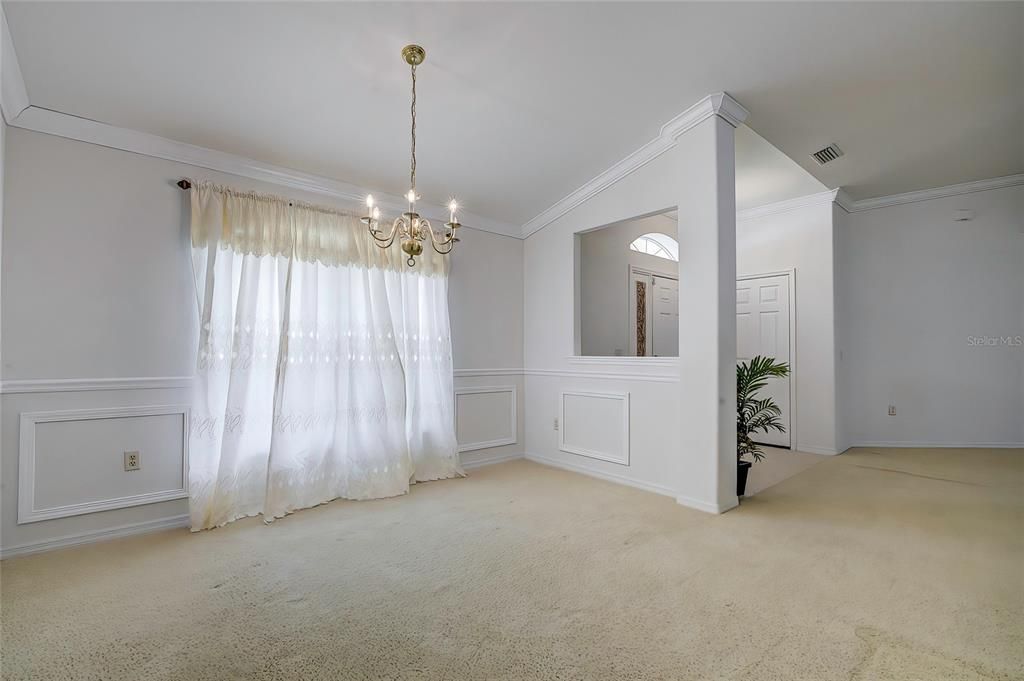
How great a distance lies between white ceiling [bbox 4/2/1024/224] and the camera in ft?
7.84

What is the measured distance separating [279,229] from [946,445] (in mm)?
7192

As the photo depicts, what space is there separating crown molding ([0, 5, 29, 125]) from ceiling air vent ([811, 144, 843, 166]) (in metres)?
5.46

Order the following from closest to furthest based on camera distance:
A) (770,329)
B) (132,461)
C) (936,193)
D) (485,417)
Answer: (132,461) < (485,417) < (936,193) < (770,329)

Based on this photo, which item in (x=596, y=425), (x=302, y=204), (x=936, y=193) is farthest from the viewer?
(x=936, y=193)

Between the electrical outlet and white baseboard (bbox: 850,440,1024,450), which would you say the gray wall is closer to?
the electrical outlet

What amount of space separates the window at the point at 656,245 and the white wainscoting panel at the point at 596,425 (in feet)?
7.99

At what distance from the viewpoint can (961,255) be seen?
16.9 ft

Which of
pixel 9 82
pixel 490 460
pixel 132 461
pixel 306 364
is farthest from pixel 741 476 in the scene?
pixel 9 82

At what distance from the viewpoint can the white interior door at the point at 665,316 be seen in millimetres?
6346

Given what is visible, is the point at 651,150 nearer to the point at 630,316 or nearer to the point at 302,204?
the point at 630,316

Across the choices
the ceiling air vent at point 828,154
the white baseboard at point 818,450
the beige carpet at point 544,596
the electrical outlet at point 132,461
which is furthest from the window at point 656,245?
the electrical outlet at point 132,461

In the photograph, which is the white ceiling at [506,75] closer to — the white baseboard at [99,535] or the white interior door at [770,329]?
the white interior door at [770,329]

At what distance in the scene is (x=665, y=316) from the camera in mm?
6500

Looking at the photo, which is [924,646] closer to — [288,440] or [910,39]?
[910,39]
